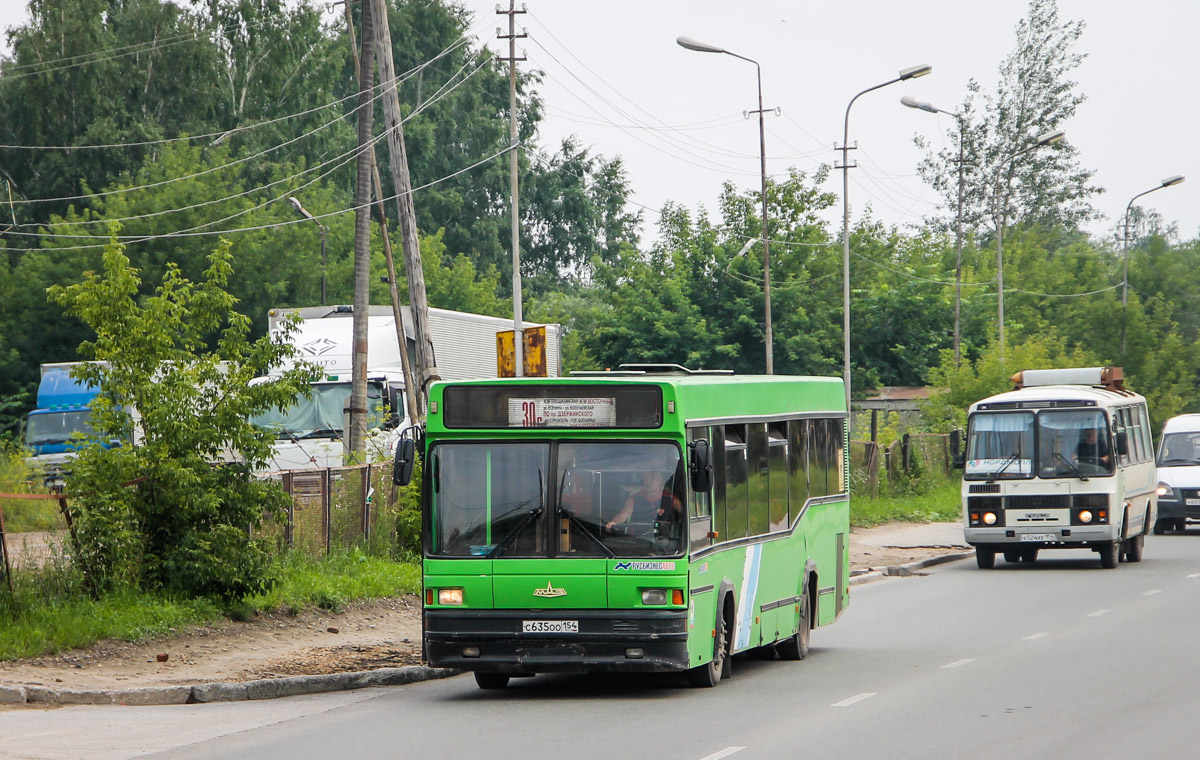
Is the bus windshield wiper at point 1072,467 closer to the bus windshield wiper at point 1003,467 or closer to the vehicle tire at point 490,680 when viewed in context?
the bus windshield wiper at point 1003,467

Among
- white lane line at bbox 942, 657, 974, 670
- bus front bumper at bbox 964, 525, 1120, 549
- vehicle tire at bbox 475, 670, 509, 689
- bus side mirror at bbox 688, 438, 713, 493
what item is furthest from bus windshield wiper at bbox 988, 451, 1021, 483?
bus side mirror at bbox 688, 438, 713, 493

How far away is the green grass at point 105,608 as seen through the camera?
1321 centimetres

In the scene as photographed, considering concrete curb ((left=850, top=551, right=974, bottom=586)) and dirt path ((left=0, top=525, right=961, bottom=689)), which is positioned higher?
dirt path ((left=0, top=525, right=961, bottom=689))

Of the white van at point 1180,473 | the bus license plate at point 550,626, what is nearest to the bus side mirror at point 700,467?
the bus license plate at point 550,626

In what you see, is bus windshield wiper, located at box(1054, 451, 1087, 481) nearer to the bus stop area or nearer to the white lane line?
the white lane line

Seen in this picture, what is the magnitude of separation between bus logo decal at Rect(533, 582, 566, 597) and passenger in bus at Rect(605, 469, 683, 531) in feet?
1.83

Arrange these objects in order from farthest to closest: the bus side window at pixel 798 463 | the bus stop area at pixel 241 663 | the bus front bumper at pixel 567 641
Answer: the bus side window at pixel 798 463 < the bus stop area at pixel 241 663 < the bus front bumper at pixel 567 641

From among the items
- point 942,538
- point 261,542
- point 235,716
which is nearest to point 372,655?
point 261,542

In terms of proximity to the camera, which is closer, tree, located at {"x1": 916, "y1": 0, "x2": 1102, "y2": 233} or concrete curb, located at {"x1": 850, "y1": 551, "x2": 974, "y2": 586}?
concrete curb, located at {"x1": 850, "y1": 551, "x2": 974, "y2": 586}

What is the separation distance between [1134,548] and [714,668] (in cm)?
1530

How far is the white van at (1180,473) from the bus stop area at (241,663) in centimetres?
1967

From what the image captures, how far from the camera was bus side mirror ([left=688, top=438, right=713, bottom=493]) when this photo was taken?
11.4 m

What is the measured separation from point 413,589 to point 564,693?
6.63 metres

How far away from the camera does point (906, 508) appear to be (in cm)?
3641
